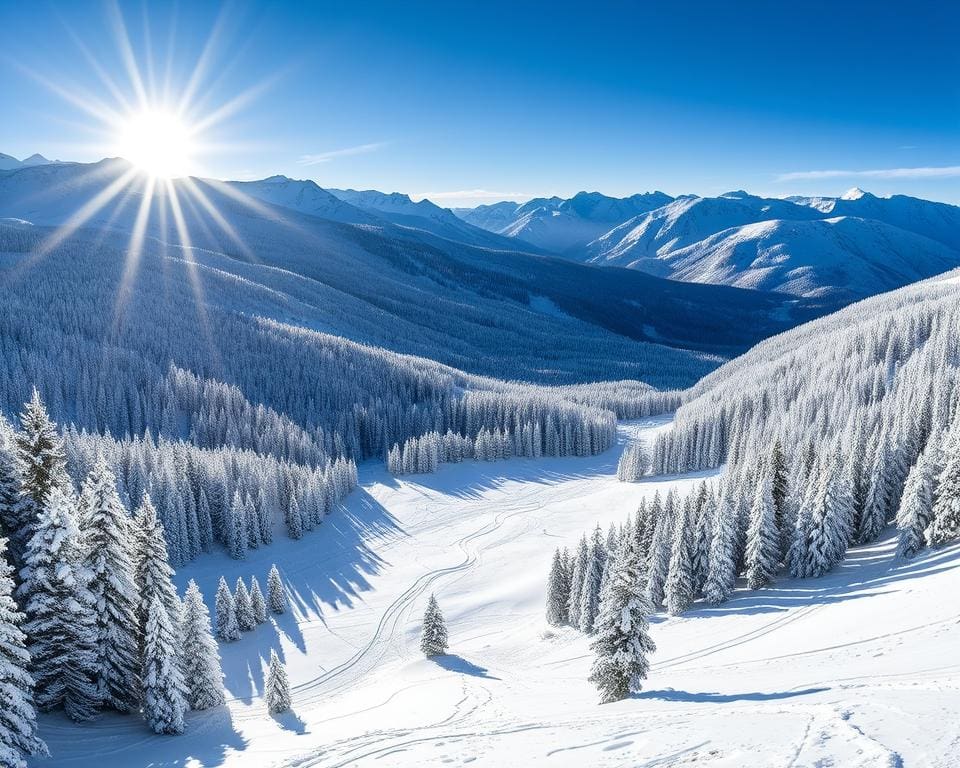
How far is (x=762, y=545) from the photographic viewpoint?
4544 centimetres

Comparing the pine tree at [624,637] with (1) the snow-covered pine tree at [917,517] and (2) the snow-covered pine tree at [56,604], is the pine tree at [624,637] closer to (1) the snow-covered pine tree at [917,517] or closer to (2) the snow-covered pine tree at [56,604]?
(2) the snow-covered pine tree at [56,604]

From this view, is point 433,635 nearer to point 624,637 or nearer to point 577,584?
point 577,584

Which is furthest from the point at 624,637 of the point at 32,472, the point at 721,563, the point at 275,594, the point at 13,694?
the point at 275,594

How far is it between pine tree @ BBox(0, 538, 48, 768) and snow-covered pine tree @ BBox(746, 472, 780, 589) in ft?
154

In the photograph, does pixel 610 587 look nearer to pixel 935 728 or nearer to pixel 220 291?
pixel 935 728

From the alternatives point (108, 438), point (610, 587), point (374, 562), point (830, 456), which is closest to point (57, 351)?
point (108, 438)

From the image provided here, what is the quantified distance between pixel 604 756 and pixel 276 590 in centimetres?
4921

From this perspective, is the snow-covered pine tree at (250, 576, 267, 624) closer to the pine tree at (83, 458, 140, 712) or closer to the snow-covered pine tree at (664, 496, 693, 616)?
the pine tree at (83, 458, 140, 712)

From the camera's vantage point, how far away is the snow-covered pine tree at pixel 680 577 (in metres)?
45.2

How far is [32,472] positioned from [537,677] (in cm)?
3290

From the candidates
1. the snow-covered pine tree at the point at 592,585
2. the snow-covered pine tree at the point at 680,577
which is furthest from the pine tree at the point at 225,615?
the snow-covered pine tree at the point at 680,577

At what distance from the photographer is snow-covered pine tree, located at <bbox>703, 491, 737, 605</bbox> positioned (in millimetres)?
44562

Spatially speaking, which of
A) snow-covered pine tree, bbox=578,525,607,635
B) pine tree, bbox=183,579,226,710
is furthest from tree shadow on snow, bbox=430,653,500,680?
pine tree, bbox=183,579,226,710

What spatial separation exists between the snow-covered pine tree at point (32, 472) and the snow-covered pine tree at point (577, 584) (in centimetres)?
3959
